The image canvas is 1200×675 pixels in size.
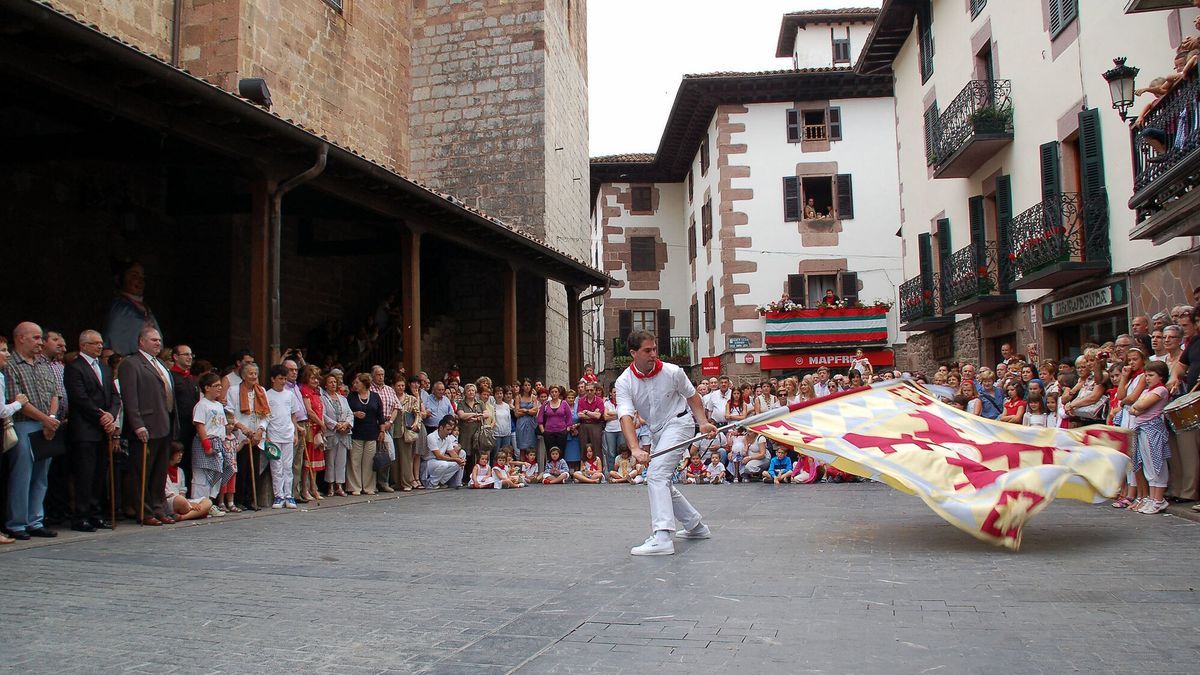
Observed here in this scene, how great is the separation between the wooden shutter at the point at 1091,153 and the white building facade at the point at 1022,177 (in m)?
0.02

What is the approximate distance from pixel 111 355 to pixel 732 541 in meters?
6.91

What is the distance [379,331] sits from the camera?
20.5m

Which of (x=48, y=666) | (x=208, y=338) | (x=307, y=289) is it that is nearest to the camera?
(x=48, y=666)

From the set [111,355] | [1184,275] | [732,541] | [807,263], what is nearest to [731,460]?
[1184,275]

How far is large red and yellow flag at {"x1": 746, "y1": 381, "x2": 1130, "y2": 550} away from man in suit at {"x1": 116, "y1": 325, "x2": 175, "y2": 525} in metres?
5.88

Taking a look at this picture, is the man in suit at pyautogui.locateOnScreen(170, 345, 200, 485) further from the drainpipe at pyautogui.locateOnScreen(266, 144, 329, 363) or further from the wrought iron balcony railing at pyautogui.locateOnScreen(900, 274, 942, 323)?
the wrought iron balcony railing at pyautogui.locateOnScreen(900, 274, 942, 323)

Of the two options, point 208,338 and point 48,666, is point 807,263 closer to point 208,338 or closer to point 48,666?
point 208,338

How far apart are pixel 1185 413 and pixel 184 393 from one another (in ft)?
33.5

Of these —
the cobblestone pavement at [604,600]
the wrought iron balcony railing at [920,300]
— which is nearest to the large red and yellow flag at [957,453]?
the cobblestone pavement at [604,600]

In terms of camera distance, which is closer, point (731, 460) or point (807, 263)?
point (731, 460)

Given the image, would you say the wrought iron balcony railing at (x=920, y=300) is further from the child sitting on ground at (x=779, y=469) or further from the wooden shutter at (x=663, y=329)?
the wooden shutter at (x=663, y=329)

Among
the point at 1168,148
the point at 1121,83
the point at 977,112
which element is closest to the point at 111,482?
the point at 1168,148

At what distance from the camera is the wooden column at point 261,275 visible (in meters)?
12.5

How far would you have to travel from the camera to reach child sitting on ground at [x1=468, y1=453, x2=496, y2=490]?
16281 mm
